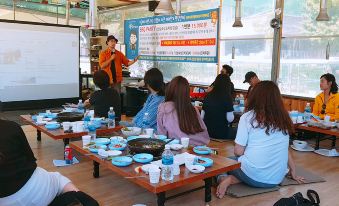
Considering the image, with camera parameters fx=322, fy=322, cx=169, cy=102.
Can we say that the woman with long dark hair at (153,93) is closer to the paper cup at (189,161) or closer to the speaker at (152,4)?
the paper cup at (189,161)

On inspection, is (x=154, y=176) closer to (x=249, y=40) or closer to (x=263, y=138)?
(x=263, y=138)

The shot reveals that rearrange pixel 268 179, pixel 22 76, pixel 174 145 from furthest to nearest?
pixel 22 76 → pixel 268 179 → pixel 174 145

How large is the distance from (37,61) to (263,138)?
3.39m

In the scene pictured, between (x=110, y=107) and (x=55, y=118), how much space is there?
2.44 ft

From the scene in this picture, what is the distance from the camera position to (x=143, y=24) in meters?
8.75

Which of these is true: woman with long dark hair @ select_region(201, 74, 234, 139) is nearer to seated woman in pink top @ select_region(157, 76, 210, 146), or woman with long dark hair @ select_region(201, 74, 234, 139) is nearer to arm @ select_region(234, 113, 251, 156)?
seated woman in pink top @ select_region(157, 76, 210, 146)

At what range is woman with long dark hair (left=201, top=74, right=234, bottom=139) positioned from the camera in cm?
481

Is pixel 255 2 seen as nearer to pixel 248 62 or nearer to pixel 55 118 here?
pixel 248 62

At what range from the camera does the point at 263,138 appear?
2889 mm

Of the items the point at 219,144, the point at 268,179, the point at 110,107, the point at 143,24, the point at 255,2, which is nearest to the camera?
the point at 268,179

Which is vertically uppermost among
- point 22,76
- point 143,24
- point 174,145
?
point 143,24

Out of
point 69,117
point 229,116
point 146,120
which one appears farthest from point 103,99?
point 229,116

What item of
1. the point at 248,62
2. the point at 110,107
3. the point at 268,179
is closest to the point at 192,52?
the point at 248,62

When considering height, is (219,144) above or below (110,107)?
below
